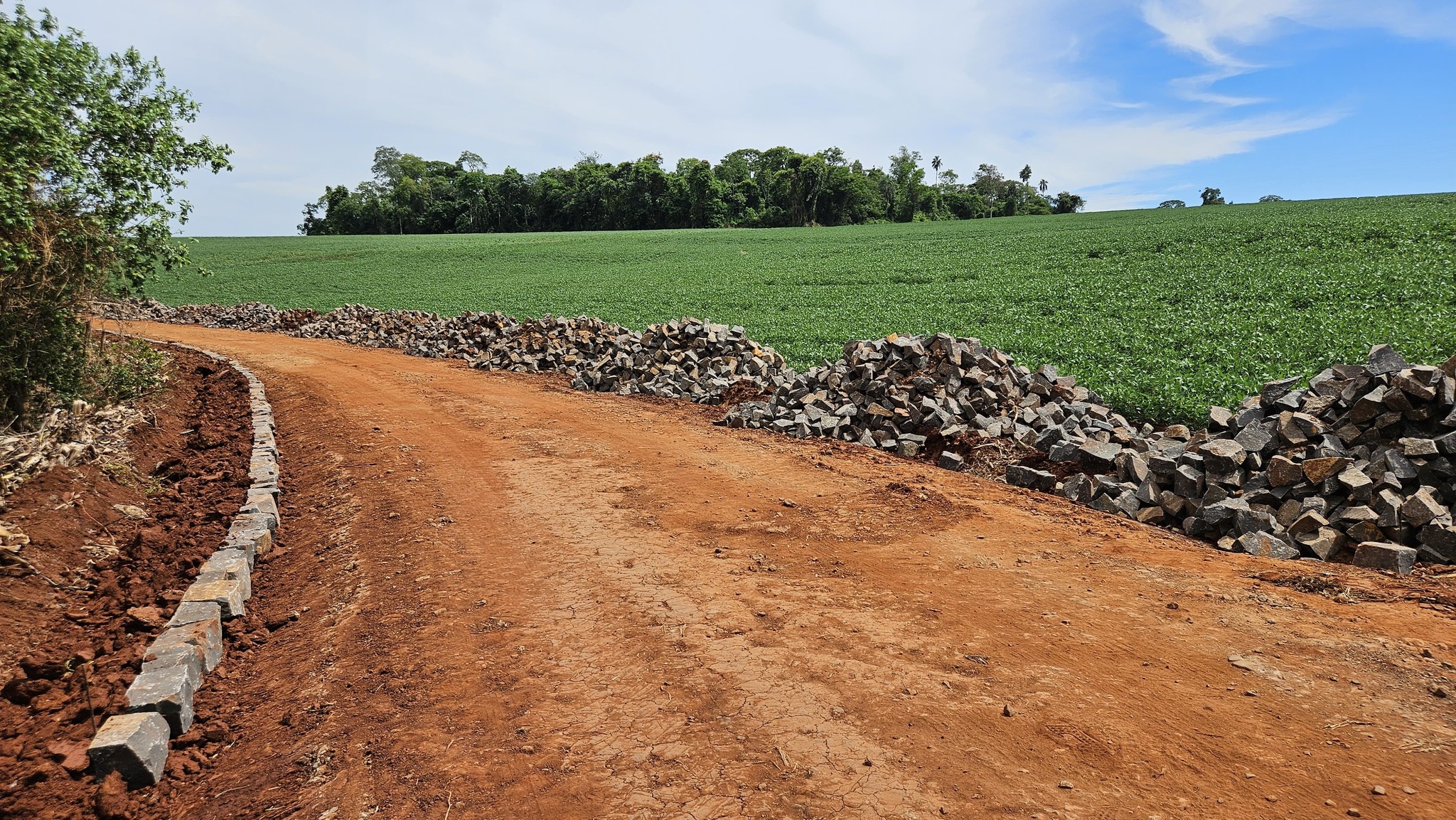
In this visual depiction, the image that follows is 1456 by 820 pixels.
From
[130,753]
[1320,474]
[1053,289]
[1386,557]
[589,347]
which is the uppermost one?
[1053,289]

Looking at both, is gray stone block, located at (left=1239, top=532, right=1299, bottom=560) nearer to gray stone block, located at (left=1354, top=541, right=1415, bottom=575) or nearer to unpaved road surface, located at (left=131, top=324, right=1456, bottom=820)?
unpaved road surface, located at (left=131, top=324, right=1456, bottom=820)

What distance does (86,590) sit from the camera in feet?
18.6

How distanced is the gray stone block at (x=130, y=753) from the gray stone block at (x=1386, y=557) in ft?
27.6

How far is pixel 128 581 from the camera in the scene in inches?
227

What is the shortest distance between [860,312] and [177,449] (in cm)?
1687

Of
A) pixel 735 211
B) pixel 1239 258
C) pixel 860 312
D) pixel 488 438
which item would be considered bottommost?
pixel 488 438

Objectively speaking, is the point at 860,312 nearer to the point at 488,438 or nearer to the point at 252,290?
the point at 488,438

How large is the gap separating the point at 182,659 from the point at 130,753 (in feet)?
2.80

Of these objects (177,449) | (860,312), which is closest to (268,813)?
(177,449)

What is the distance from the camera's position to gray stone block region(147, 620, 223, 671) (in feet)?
14.8

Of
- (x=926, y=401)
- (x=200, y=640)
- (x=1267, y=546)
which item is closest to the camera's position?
(x=200, y=640)

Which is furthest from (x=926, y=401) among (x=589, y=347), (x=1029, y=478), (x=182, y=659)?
(x=589, y=347)

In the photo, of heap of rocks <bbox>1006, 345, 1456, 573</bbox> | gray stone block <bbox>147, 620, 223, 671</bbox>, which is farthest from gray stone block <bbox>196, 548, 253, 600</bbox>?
heap of rocks <bbox>1006, 345, 1456, 573</bbox>

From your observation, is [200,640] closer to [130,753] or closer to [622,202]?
[130,753]
